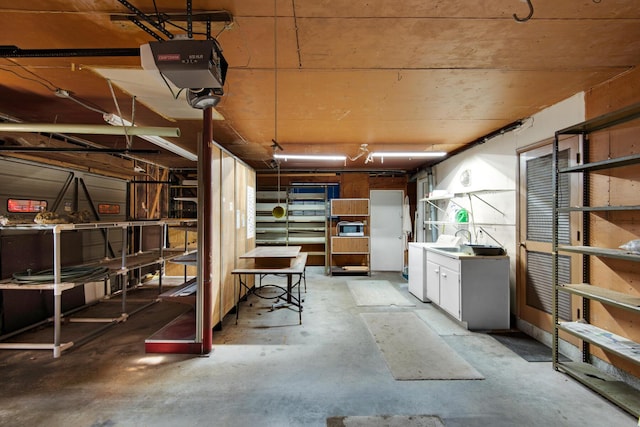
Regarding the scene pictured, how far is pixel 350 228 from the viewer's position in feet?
23.5

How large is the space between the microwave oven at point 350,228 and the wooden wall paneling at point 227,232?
337 centimetres

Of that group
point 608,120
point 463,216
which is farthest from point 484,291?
point 608,120

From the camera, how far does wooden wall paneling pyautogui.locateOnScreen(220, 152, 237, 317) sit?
3.81m

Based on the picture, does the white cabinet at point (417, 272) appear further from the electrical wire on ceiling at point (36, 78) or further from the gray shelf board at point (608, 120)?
the electrical wire on ceiling at point (36, 78)

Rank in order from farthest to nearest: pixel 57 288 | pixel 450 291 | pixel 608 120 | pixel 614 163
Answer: pixel 450 291 → pixel 57 288 → pixel 608 120 → pixel 614 163

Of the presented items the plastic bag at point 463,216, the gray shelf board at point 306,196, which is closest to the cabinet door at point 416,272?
the plastic bag at point 463,216

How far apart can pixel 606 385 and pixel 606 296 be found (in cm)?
80

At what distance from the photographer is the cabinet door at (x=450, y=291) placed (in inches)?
149

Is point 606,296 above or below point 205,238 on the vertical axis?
below

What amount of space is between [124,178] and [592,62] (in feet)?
23.7

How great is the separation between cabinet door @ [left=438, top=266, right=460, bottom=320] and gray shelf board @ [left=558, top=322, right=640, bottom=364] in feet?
3.90

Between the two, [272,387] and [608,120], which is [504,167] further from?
[272,387]

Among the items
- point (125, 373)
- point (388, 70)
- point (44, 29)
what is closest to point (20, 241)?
point (125, 373)

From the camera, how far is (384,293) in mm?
5441
